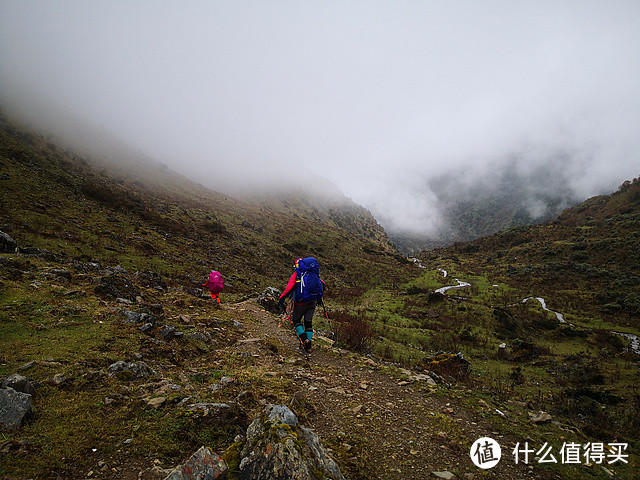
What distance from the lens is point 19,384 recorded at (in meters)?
3.81

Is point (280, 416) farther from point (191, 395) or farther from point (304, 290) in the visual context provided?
point (304, 290)

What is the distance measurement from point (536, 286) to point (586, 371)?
28030 millimetres

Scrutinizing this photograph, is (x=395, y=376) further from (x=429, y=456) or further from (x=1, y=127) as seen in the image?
(x=1, y=127)

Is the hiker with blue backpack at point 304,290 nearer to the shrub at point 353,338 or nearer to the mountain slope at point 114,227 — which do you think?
the shrub at point 353,338

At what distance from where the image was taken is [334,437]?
4.48 m

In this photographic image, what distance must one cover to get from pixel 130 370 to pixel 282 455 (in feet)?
13.8

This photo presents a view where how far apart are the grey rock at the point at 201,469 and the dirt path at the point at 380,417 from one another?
1.89 metres

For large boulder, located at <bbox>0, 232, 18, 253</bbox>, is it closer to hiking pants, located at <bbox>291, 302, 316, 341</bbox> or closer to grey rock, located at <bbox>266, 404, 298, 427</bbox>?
hiking pants, located at <bbox>291, 302, 316, 341</bbox>

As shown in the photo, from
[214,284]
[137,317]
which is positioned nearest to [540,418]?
[137,317]

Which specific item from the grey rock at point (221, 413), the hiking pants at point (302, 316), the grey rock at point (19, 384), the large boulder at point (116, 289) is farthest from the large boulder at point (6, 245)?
the grey rock at point (221, 413)

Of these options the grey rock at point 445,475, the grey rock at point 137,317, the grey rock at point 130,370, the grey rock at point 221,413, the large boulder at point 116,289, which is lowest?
the large boulder at point 116,289

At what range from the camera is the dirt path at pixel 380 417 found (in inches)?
162

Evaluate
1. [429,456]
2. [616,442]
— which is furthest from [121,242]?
[616,442]

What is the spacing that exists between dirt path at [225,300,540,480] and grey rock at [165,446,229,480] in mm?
1887
